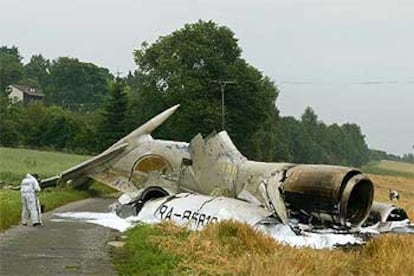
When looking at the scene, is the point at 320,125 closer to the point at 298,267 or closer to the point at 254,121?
the point at 254,121

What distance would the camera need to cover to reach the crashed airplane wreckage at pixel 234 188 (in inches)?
841

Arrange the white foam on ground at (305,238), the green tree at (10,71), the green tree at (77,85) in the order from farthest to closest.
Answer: the green tree at (77,85) → the green tree at (10,71) → the white foam on ground at (305,238)

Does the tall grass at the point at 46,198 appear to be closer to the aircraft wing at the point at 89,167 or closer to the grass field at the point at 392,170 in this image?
the aircraft wing at the point at 89,167

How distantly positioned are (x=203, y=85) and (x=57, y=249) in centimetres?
5536

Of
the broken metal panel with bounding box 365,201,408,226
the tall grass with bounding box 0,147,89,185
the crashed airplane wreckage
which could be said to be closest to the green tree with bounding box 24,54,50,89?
the tall grass with bounding box 0,147,89,185

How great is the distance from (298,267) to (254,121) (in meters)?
60.2

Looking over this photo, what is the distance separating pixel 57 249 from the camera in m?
16.1

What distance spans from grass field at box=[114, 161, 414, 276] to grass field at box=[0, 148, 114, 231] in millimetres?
5554

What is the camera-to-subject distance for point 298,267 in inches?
509

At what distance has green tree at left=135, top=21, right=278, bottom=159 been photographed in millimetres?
68750

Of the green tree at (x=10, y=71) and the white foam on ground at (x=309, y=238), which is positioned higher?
the green tree at (x=10, y=71)

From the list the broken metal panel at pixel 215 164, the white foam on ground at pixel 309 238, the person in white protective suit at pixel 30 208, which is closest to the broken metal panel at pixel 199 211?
the white foam on ground at pixel 309 238

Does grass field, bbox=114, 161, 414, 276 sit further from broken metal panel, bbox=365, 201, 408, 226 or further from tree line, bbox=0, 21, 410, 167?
tree line, bbox=0, 21, 410, 167

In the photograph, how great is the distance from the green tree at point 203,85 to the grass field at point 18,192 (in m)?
11.4
